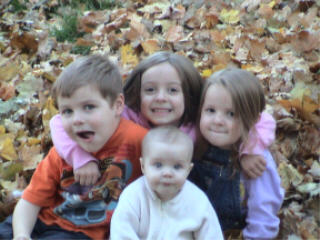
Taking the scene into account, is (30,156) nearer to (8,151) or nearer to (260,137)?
(8,151)

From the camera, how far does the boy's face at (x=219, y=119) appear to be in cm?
225

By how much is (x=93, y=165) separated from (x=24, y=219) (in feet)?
1.68

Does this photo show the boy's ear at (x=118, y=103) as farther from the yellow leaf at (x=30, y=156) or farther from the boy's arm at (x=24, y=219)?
the yellow leaf at (x=30, y=156)

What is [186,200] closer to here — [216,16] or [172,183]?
[172,183]

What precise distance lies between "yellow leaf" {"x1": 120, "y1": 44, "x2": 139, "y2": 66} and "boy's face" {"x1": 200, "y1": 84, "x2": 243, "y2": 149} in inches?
71.7

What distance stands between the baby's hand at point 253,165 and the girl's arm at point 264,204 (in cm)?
4

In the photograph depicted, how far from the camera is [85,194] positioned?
237 centimetres

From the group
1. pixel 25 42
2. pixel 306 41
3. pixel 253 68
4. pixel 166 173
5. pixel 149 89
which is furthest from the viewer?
pixel 25 42

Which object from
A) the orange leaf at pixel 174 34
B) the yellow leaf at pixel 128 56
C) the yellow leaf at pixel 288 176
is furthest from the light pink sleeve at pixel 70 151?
the orange leaf at pixel 174 34

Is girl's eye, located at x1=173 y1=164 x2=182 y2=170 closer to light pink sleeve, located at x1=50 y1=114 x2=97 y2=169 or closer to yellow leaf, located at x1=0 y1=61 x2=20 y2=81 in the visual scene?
light pink sleeve, located at x1=50 y1=114 x2=97 y2=169

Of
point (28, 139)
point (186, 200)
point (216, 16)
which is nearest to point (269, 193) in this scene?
point (186, 200)

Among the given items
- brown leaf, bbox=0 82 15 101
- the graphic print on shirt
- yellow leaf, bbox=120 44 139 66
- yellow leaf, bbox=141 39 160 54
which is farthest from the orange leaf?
the graphic print on shirt

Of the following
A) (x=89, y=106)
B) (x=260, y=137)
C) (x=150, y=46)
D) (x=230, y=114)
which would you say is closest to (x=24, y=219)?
(x=89, y=106)

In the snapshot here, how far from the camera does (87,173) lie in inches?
89.9
